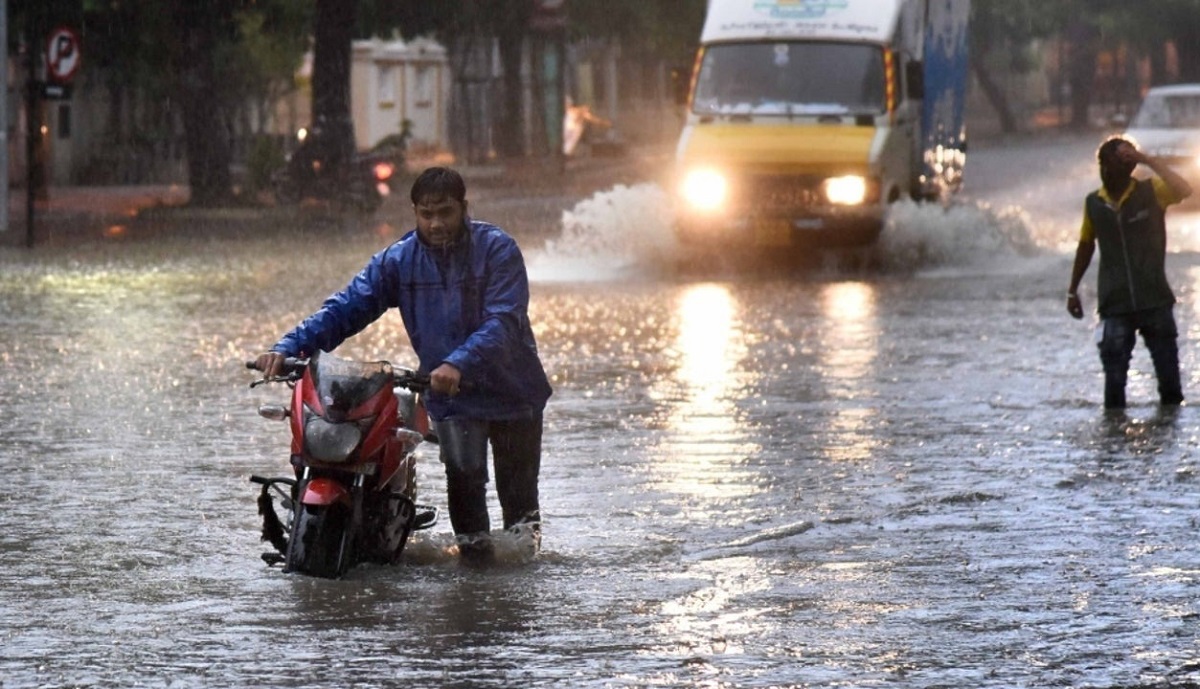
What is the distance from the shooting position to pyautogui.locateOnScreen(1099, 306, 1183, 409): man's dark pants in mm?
12141

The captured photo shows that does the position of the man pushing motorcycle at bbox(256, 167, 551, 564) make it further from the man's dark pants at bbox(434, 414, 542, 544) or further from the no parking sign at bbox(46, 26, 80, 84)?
the no parking sign at bbox(46, 26, 80, 84)

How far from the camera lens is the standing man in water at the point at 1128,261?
12.1 meters

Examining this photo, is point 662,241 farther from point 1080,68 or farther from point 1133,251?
point 1080,68

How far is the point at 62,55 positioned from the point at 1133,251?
18.9 meters

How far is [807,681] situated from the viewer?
6430mm

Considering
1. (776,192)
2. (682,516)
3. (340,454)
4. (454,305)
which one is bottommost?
(682,516)

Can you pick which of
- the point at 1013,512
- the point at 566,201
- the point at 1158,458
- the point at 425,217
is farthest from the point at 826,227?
the point at 566,201

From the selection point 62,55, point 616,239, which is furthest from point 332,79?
point 616,239

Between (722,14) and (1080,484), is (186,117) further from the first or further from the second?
(1080,484)

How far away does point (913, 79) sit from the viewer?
23047 millimetres

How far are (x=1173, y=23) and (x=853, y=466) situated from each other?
2526 inches

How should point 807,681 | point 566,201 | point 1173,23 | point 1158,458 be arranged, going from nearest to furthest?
point 807,681, point 1158,458, point 566,201, point 1173,23

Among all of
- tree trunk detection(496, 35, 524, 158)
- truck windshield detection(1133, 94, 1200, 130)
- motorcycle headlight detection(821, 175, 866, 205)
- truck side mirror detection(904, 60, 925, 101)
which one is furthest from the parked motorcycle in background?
tree trunk detection(496, 35, 524, 158)

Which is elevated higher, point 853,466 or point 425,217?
point 425,217
